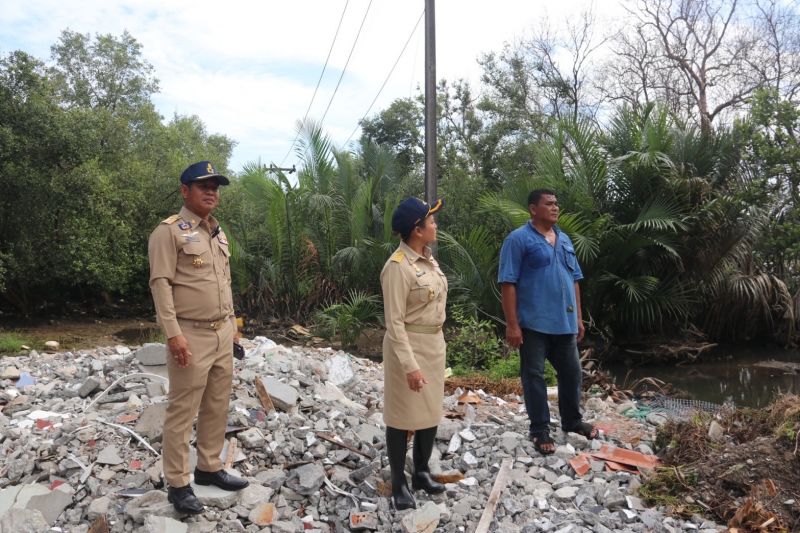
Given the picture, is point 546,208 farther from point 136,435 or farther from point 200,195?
point 136,435

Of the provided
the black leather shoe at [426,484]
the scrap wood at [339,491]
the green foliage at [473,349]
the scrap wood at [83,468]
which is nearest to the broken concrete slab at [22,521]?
the scrap wood at [83,468]

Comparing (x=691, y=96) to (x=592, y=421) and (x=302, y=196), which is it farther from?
(x=592, y=421)

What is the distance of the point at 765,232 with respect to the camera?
13109 millimetres

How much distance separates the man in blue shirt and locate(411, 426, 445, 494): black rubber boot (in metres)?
0.89

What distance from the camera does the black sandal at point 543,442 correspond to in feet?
14.2

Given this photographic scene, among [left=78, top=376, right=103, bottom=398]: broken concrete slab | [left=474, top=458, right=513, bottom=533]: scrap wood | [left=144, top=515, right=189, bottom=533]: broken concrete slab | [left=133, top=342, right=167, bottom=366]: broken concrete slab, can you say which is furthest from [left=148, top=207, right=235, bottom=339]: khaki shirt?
[left=133, top=342, right=167, bottom=366]: broken concrete slab

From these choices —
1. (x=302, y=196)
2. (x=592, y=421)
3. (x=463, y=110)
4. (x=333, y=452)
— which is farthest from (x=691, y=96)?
(x=333, y=452)

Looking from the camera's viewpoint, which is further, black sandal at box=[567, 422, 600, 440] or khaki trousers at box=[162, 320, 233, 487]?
black sandal at box=[567, 422, 600, 440]

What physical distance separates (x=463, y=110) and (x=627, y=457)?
63.1 ft

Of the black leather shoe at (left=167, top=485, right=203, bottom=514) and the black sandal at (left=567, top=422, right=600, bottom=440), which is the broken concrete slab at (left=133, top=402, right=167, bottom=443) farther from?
the black sandal at (left=567, top=422, right=600, bottom=440)

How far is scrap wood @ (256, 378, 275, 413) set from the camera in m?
5.11

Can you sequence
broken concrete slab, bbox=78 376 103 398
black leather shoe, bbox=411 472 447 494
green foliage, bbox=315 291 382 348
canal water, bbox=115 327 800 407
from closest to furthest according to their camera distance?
1. black leather shoe, bbox=411 472 447 494
2. broken concrete slab, bbox=78 376 103 398
3. canal water, bbox=115 327 800 407
4. green foliage, bbox=315 291 382 348

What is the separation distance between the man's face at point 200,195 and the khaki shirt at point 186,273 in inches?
1.6

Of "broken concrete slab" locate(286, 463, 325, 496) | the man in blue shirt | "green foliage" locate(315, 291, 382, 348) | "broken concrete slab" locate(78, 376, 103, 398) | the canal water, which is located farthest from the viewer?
"green foliage" locate(315, 291, 382, 348)
